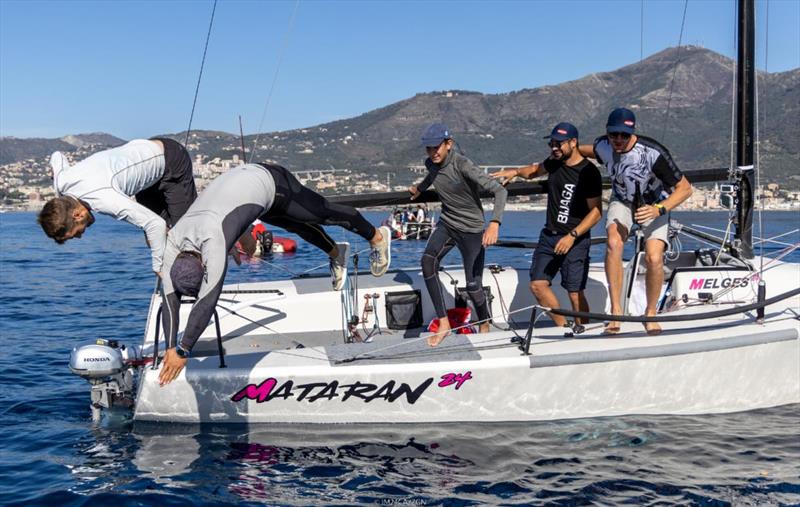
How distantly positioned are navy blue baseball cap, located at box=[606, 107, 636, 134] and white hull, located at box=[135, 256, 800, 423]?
5.74ft

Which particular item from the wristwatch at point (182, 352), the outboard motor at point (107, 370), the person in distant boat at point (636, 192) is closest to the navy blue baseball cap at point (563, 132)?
the person in distant boat at point (636, 192)

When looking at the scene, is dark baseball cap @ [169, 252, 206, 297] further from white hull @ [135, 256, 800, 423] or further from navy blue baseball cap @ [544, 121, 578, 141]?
navy blue baseball cap @ [544, 121, 578, 141]

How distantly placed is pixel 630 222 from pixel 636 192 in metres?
0.28

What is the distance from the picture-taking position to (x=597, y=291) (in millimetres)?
8914

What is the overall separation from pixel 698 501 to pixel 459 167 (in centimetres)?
349

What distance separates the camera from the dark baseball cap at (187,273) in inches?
219

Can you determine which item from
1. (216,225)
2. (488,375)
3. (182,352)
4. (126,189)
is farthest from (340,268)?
(182,352)

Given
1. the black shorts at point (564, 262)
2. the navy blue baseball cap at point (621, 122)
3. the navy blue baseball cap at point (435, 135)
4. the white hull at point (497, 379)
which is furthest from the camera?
the black shorts at point (564, 262)

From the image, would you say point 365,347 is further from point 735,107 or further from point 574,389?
point 735,107

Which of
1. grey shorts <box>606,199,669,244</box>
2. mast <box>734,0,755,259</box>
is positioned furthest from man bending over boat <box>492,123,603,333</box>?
mast <box>734,0,755,259</box>

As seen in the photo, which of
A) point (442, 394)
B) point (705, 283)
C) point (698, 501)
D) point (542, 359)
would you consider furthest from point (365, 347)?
point (705, 283)

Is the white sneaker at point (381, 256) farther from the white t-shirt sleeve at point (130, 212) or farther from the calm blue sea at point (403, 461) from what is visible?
the white t-shirt sleeve at point (130, 212)

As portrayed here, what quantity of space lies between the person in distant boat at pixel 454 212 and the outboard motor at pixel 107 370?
2.68 m

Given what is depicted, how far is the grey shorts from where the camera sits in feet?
22.9
